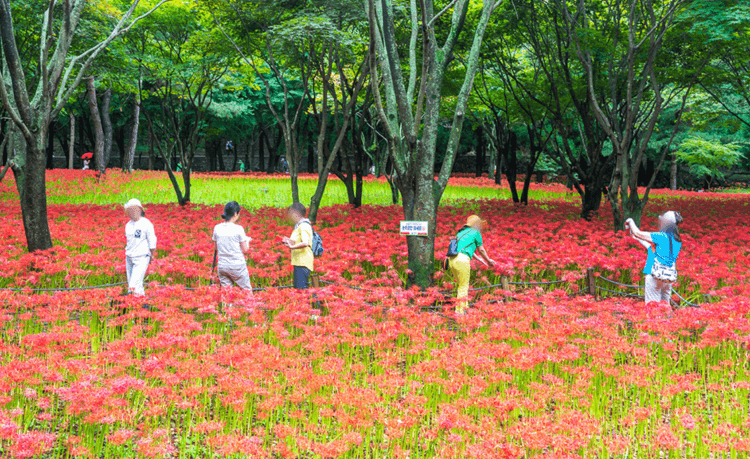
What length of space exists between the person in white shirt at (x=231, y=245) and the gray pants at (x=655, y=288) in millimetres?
5366

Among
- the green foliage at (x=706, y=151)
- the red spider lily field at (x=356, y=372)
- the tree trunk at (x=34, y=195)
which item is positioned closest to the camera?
the red spider lily field at (x=356, y=372)

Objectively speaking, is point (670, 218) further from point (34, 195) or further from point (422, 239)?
point (34, 195)

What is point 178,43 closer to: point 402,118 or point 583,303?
point 402,118

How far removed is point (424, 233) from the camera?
26.5ft

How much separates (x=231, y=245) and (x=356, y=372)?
2804 millimetres

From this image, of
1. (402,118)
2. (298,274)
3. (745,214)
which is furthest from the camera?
(745,214)

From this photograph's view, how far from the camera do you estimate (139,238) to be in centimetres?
719

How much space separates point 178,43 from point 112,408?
1540 cm

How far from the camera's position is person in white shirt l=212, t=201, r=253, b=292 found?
713 centimetres

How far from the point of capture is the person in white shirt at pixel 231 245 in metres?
7.13

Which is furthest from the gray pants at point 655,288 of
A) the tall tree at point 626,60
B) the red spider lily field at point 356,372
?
the tall tree at point 626,60

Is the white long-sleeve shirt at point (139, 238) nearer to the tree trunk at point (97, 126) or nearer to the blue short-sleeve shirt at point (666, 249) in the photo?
the blue short-sleeve shirt at point (666, 249)

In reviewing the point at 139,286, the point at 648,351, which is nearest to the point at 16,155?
the point at 139,286

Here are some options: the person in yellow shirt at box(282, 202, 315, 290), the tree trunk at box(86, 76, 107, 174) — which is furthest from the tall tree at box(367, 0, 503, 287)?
the tree trunk at box(86, 76, 107, 174)
